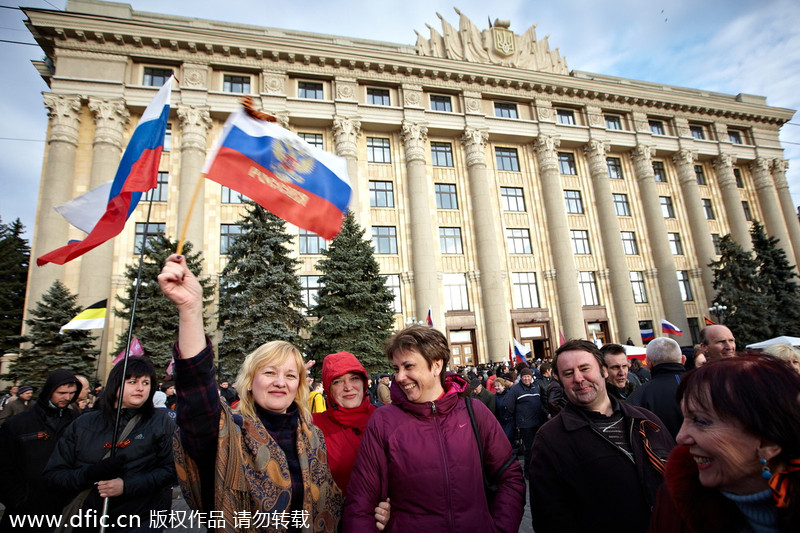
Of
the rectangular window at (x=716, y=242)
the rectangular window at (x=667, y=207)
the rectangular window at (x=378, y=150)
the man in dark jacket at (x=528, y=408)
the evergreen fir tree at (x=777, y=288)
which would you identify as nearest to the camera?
the man in dark jacket at (x=528, y=408)

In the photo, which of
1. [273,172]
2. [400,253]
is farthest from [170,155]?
[273,172]

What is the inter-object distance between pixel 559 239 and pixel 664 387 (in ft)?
81.7

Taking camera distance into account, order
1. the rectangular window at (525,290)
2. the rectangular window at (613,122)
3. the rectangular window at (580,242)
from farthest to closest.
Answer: the rectangular window at (613,122) < the rectangular window at (580,242) < the rectangular window at (525,290)

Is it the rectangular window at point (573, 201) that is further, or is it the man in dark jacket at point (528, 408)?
the rectangular window at point (573, 201)

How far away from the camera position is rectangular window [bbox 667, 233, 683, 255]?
99.2 feet

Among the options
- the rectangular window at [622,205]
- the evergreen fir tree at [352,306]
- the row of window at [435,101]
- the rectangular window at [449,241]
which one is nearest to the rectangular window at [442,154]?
the row of window at [435,101]

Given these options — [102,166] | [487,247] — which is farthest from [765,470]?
[102,166]

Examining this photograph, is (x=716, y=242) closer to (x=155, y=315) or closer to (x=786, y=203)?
(x=786, y=203)

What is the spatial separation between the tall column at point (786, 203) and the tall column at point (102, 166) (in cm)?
4759

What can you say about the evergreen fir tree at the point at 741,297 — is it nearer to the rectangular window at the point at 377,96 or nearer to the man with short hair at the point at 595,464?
the rectangular window at the point at 377,96

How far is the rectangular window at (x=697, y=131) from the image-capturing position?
1321 inches

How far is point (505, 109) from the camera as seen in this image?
2941 cm

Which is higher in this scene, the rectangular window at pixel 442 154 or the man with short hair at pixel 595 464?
the rectangular window at pixel 442 154

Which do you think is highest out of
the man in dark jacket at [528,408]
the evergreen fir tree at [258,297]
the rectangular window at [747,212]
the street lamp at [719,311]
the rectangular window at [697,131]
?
the rectangular window at [697,131]
